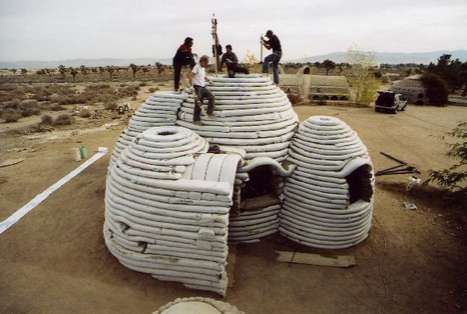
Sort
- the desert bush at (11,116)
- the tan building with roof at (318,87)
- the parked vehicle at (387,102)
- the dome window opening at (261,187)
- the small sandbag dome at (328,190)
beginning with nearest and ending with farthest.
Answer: the small sandbag dome at (328,190)
the dome window opening at (261,187)
the desert bush at (11,116)
the parked vehicle at (387,102)
the tan building with roof at (318,87)

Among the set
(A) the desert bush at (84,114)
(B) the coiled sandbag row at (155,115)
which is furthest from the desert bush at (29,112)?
(B) the coiled sandbag row at (155,115)

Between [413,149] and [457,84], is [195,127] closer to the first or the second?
[413,149]

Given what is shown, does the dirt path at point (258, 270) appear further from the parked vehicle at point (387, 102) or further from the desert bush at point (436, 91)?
the desert bush at point (436, 91)

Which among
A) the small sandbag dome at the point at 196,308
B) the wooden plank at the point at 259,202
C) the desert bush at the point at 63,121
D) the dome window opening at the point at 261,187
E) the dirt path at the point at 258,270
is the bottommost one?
the dirt path at the point at 258,270

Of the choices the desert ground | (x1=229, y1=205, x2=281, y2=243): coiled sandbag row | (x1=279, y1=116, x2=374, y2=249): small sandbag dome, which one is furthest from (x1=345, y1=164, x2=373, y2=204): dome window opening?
(x1=229, y1=205, x2=281, y2=243): coiled sandbag row

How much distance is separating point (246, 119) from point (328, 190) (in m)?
3.22

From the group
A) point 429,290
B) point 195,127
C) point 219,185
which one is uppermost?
point 195,127

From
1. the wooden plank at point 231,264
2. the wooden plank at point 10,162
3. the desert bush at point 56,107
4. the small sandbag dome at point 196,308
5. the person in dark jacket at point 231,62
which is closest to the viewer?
the small sandbag dome at point 196,308

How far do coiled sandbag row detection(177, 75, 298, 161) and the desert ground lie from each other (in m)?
2.99

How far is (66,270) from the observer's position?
9570 millimetres

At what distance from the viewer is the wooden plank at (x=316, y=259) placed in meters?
9.95

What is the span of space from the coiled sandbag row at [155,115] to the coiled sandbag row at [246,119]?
298 millimetres

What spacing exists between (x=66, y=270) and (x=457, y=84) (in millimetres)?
49795

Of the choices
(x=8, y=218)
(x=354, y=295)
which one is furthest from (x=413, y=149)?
(x=8, y=218)
